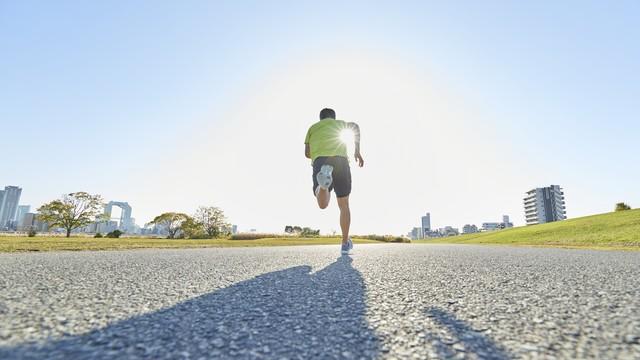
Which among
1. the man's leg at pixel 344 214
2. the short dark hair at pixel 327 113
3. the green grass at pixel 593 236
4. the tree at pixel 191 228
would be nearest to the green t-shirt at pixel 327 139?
the short dark hair at pixel 327 113

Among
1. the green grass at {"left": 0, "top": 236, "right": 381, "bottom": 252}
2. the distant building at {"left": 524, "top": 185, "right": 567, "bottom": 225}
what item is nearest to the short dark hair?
the green grass at {"left": 0, "top": 236, "right": 381, "bottom": 252}

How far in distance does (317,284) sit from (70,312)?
5.54 ft

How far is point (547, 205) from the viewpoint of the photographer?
497ft

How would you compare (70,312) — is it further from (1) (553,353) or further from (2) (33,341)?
(1) (553,353)

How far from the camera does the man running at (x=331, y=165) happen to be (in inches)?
226

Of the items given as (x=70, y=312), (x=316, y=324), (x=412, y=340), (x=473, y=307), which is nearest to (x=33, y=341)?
(x=70, y=312)

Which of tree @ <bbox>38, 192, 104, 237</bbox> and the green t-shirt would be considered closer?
the green t-shirt

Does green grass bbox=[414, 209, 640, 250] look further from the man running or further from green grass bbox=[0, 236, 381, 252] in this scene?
green grass bbox=[0, 236, 381, 252]

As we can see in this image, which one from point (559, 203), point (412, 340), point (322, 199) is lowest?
point (412, 340)

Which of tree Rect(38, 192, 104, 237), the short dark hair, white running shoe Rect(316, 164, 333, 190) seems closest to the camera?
white running shoe Rect(316, 164, 333, 190)

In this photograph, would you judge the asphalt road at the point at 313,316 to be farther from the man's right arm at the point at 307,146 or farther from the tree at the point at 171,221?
the tree at the point at 171,221

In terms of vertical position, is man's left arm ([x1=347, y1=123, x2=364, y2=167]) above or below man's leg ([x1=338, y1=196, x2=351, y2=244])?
above

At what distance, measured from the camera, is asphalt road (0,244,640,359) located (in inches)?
48.6

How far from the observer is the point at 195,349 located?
1.22m
